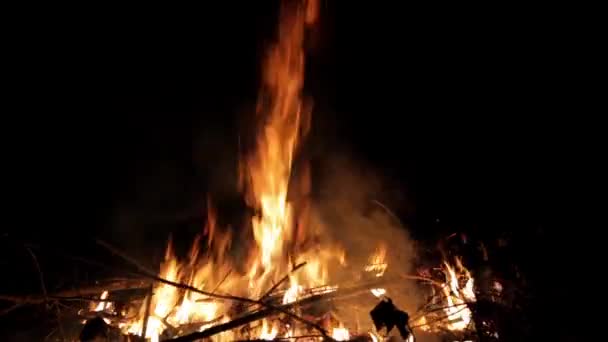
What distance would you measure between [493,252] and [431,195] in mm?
4013

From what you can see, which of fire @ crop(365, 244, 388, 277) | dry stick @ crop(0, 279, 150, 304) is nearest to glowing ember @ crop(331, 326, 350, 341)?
fire @ crop(365, 244, 388, 277)

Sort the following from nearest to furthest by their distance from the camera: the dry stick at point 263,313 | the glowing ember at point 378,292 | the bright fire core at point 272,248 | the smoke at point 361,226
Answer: the dry stick at point 263,313, the bright fire core at point 272,248, the glowing ember at point 378,292, the smoke at point 361,226

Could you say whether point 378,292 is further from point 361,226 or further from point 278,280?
point 361,226

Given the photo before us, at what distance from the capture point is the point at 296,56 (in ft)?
23.3

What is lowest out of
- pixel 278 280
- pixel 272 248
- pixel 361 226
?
pixel 278 280

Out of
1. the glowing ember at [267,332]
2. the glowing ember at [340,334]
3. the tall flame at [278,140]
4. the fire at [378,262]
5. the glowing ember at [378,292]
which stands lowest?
the glowing ember at [340,334]

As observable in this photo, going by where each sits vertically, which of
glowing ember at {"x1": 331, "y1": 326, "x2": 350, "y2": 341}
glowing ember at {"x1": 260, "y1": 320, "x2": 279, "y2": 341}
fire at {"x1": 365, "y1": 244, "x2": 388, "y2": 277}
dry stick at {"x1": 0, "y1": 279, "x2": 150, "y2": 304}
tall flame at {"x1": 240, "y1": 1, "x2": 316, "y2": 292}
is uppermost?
tall flame at {"x1": 240, "y1": 1, "x2": 316, "y2": 292}

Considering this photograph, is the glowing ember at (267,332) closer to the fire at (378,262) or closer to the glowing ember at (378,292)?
the glowing ember at (378,292)

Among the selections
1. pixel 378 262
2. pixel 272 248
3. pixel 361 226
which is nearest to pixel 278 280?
pixel 272 248

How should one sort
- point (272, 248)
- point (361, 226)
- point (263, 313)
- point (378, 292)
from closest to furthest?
point (263, 313), point (378, 292), point (272, 248), point (361, 226)

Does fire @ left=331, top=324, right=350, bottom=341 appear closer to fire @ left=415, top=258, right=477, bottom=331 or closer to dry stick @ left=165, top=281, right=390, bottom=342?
dry stick @ left=165, top=281, right=390, bottom=342

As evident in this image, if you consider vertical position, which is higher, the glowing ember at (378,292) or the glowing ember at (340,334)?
the glowing ember at (378,292)

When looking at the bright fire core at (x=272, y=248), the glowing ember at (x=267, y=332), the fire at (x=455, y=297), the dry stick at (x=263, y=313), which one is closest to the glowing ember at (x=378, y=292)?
the bright fire core at (x=272, y=248)

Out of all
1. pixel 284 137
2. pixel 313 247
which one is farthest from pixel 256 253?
pixel 284 137
